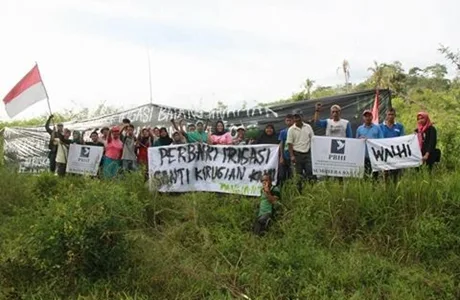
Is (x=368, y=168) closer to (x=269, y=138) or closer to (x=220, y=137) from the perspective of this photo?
(x=269, y=138)

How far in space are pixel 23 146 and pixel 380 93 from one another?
35.3 ft

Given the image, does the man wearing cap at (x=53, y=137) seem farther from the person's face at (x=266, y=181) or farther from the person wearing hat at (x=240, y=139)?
the person's face at (x=266, y=181)

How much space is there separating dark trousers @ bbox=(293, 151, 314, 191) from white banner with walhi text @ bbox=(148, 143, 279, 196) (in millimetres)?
355

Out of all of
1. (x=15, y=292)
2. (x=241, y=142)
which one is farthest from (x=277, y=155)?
(x=15, y=292)

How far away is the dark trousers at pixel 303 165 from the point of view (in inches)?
336

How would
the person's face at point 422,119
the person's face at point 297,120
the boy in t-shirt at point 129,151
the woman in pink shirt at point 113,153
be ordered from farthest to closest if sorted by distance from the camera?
1. the boy in t-shirt at point 129,151
2. the woman in pink shirt at point 113,153
3. the person's face at point 297,120
4. the person's face at point 422,119

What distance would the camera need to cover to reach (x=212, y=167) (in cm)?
927

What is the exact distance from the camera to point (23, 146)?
16188 millimetres

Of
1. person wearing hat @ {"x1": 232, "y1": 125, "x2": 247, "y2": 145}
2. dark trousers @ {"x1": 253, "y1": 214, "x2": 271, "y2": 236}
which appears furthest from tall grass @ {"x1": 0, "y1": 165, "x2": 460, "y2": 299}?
person wearing hat @ {"x1": 232, "y1": 125, "x2": 247, "y2": 145}

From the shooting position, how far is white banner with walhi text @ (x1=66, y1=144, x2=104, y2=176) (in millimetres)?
10969

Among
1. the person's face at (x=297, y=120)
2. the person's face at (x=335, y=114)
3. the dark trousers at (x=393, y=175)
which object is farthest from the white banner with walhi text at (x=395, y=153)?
the person's face at (x=297, y=120)

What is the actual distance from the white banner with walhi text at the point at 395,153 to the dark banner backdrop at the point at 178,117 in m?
1.44

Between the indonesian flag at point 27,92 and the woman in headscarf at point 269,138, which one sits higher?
the indonesian flag at point 27,92

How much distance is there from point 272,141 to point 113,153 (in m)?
3.29
